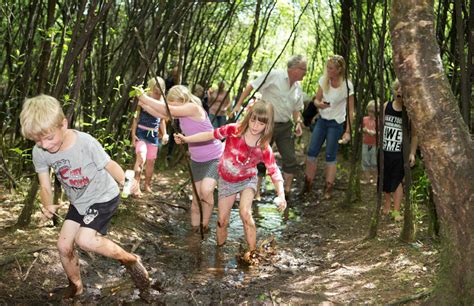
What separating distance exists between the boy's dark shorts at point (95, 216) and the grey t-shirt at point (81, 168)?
29 mm

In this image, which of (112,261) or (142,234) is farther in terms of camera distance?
(142,234)

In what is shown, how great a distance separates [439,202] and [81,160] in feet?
7.20

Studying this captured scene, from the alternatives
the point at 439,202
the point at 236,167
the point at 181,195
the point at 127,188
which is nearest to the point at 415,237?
the point at 236,167

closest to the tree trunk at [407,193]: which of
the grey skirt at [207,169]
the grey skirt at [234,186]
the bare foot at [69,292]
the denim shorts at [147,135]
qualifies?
the grey skirt at [234,186]

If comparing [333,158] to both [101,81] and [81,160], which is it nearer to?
[101,81]

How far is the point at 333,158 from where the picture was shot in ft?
24.9

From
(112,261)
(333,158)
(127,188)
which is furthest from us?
(333,158)

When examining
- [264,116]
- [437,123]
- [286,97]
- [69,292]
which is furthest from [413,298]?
[286,97]

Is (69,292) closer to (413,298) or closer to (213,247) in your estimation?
(213,247)

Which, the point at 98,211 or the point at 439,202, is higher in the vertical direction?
the point at 439,202

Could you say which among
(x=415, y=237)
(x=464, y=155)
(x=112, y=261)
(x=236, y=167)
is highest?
(x=464, y=155)

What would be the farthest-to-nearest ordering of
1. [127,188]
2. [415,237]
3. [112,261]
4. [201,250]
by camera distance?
[201,250]
[415,237]
[112,261]
[127,188]

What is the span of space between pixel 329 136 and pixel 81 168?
4.42 metres

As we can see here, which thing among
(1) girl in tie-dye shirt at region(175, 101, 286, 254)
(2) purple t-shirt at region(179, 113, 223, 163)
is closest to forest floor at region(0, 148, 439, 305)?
(1) girl in tie-dye shirt at region(175, 101, 286, 254)
